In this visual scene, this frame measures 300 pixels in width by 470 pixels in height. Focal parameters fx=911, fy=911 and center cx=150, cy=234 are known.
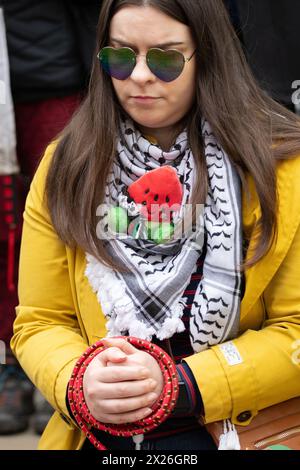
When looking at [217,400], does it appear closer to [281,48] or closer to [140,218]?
Answer: [140,218]

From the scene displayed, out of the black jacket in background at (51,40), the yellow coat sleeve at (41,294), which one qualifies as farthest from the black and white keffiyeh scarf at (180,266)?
the black jacket in background at (51,40)

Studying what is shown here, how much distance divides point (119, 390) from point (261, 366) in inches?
12.7

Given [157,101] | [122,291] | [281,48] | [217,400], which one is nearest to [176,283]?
[122,291]

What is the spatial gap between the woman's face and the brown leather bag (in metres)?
0.71

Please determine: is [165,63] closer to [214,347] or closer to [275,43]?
[214,347]

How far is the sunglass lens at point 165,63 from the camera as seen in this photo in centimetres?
202

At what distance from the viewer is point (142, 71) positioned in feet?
6.70

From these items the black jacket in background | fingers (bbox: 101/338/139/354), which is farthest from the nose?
the black jacket in background

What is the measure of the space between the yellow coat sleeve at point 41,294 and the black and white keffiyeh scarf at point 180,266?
0.36ft

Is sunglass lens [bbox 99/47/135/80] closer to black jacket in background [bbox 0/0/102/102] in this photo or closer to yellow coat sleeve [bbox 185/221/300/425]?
yellow coat sleeve [bbox 185/221/300/425]

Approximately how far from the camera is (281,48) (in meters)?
2.77

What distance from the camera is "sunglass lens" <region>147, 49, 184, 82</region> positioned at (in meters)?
2.02

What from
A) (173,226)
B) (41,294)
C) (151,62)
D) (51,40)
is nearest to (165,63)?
(151,62)

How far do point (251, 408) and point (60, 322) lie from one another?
52 centimetres
